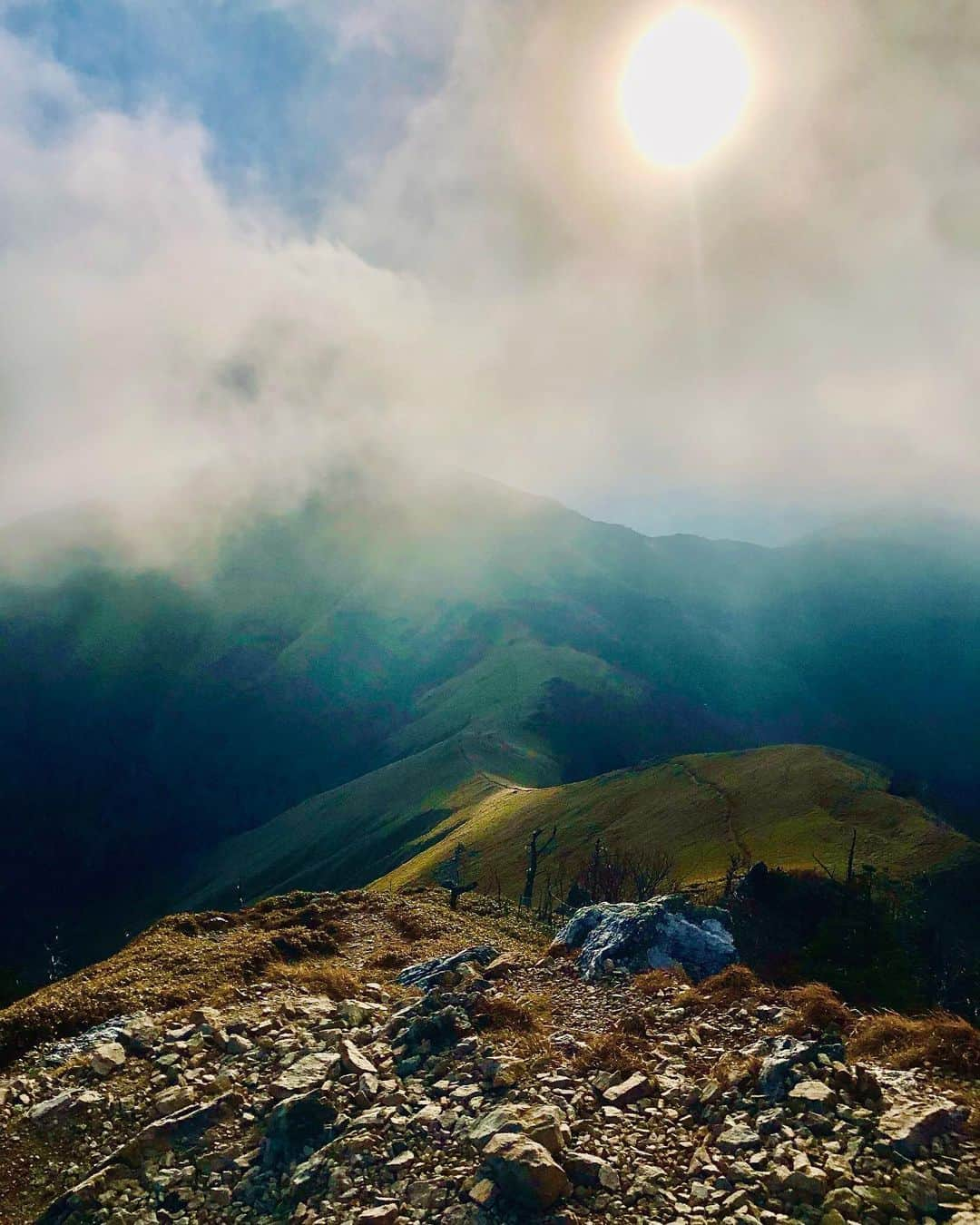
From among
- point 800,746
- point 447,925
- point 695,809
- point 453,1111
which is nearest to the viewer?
point 453,1111

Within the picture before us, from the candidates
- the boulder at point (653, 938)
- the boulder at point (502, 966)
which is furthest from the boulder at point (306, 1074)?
the boulder at point (653, 938)

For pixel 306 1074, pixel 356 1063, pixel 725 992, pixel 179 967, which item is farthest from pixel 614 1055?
pixel 179 967

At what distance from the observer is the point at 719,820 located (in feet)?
352

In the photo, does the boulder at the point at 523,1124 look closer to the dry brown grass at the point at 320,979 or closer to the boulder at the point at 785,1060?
the boulder at the point at 785,1060

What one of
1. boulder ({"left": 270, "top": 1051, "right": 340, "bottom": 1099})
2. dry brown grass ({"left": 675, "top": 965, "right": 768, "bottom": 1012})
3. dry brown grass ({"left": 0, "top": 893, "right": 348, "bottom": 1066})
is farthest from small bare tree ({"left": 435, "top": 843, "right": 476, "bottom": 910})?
boulder ({"left": 270, "top": 1051, "right": 340, "bottom": 1099})

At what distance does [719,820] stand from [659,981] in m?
86.4

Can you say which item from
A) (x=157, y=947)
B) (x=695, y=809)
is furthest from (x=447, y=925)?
(x=695, y=809)

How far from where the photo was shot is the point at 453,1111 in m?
17.1

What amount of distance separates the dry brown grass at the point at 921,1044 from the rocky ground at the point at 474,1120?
66 cm

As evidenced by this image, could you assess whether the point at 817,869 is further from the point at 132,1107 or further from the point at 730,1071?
the point at 132,1107

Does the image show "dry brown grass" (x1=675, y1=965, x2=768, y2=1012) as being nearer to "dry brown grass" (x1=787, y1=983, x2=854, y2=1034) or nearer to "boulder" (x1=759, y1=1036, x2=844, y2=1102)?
"dry brown grass" (x1=787, y1=983, x2=854, y2=1034)

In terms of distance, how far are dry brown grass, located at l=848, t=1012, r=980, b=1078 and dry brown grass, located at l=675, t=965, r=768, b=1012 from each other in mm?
3588

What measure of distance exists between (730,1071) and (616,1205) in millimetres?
4810

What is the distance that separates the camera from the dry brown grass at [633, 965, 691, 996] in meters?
25.7
